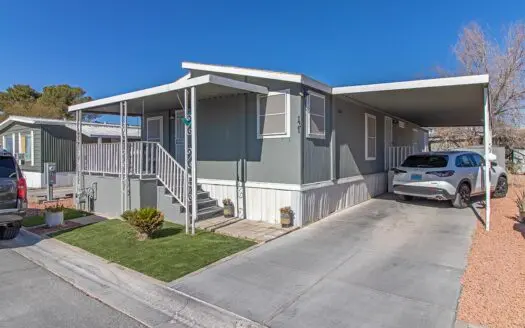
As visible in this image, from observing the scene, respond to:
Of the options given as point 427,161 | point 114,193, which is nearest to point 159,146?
point 114,193

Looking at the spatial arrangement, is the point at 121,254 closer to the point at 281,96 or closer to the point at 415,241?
the point at 281,96

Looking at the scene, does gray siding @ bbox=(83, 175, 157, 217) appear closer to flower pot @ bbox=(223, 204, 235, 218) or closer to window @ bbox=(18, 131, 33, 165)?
flower pot @ bbox=(223, 204, 235, 218)

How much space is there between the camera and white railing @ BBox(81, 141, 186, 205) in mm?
8086

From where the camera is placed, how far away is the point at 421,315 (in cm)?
353

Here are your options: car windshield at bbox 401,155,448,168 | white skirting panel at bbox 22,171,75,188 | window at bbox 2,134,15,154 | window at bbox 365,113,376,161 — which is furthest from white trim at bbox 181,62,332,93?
window at bbox 2,134,15,154

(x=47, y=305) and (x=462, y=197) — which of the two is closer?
(x=47, y=305)

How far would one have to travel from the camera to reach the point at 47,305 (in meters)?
3.95

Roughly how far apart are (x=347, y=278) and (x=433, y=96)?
578 cm

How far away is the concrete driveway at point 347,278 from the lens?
11.8ft

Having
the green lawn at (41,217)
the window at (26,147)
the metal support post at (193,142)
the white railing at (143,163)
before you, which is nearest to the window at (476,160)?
the metal support post at (193,142)

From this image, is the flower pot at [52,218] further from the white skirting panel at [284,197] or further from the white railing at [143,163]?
the white skirting panel at [284,197]

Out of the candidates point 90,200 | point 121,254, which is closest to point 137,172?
point 90,200

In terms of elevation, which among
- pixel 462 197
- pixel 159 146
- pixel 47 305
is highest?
pixel 159 146

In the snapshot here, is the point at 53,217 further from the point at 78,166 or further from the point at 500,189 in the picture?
the point at 500,189
